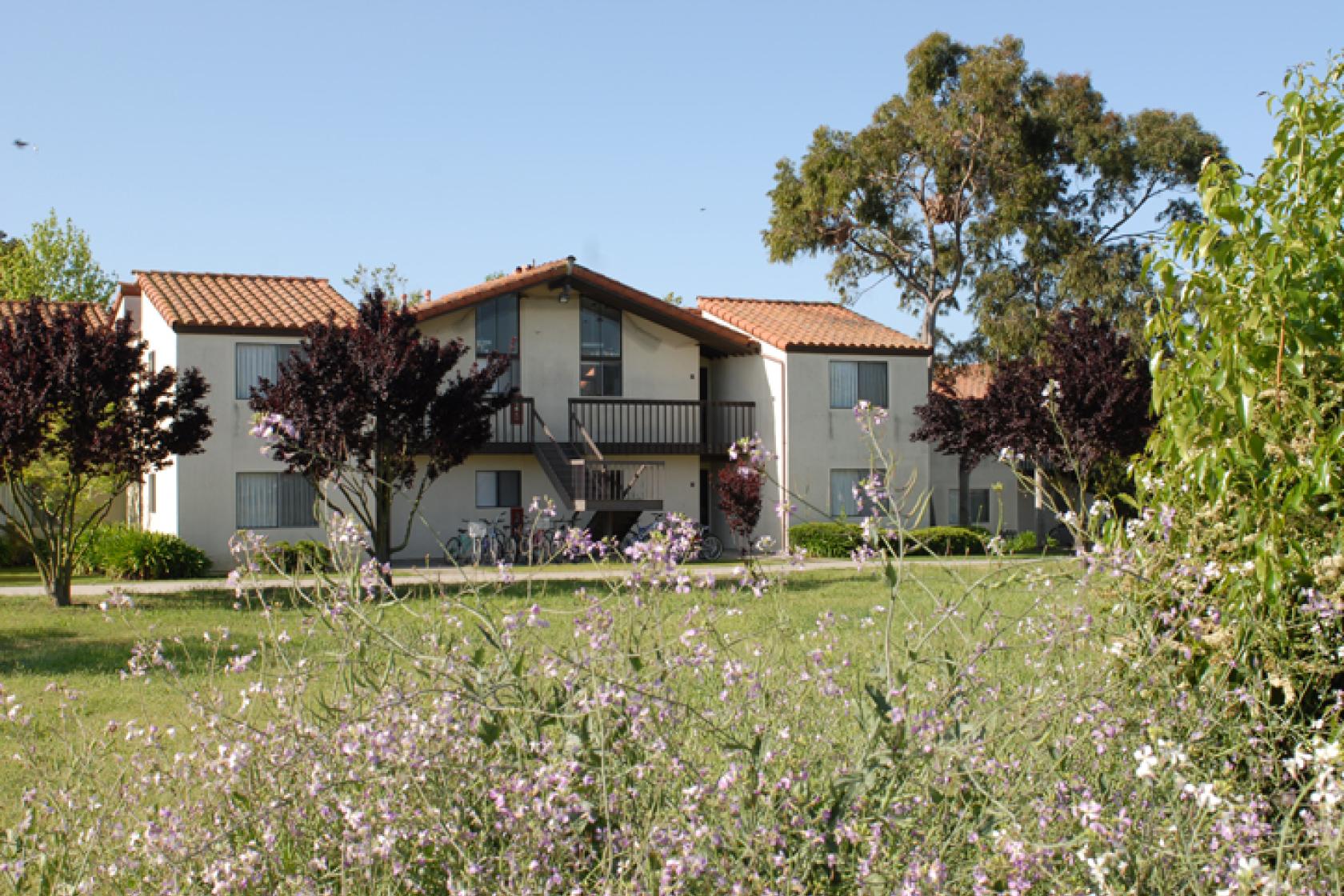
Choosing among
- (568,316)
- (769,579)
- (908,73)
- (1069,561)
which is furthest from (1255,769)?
(908,73)

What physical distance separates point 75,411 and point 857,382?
19.5 m

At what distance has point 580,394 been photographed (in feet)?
99.9

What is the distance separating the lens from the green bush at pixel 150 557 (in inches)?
907

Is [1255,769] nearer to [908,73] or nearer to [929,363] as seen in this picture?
[929,363]

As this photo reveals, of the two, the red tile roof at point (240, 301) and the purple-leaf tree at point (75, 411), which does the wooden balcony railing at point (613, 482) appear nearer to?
the red tile roof at point (240, 301)

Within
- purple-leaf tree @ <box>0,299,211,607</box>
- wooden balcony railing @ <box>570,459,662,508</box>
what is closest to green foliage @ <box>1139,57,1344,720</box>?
purple-leaf tree @ <box>0,299,211,607</box>

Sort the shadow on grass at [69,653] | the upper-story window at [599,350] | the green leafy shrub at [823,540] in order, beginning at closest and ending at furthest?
1. the shadow on grass at [69,653]
2. the green leafy shrub at [823,540]
3. the upper-story window at [599,350]

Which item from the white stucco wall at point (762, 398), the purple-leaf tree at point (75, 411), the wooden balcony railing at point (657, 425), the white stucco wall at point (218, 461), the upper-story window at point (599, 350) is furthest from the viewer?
the upper-story window at point (599, 350)

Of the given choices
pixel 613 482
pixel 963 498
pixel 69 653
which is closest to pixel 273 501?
pixel 613 482

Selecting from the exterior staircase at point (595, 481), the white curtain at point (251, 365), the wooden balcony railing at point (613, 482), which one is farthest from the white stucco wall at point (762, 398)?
the white curtain at point (251, 365)

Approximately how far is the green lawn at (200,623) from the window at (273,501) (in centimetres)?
666

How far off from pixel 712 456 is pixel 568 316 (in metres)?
5.19

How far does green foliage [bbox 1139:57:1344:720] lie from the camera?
13.8ft

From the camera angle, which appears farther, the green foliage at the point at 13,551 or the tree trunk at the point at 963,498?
the tree trunk at the point at 963,498
